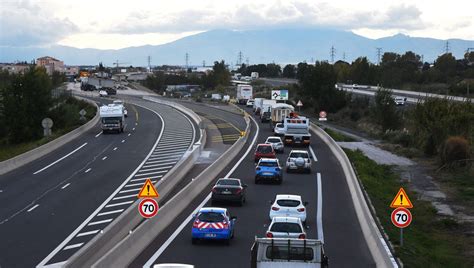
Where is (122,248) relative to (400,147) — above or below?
above

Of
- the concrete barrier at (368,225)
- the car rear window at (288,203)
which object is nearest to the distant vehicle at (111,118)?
the concrete barrier at (368,225)

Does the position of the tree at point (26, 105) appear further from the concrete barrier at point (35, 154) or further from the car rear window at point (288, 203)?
the car rear window at point (288, 203)

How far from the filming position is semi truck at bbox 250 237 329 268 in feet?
53.2

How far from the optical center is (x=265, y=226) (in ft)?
94.0

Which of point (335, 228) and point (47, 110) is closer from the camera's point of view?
point (335, 228)

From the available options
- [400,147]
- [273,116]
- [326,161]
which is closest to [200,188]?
[326,161]

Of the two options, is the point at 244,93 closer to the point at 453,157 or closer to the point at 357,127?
the point at 357,127

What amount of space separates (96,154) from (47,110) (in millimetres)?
30382

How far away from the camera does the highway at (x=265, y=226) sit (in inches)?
894

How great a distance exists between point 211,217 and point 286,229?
2.99 m

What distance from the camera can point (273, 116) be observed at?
81.5 meters

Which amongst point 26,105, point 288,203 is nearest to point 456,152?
point 288,203

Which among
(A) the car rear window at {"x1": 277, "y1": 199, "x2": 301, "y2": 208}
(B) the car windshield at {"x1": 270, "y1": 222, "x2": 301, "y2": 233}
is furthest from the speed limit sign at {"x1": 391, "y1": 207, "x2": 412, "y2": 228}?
(A) the car rear window at {"x1": 277, "y1": 199, "x2": 301, "y2": 208}

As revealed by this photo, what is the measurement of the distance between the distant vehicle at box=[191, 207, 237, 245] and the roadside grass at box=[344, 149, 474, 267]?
5.61m
